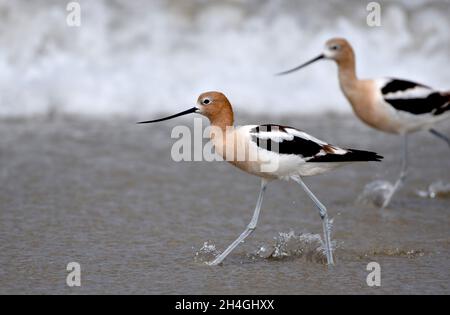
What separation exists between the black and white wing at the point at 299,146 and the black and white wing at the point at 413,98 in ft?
7.08

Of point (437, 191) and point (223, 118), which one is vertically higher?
point (223, 118)

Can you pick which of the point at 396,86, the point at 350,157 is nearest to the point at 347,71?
the point at 396,86

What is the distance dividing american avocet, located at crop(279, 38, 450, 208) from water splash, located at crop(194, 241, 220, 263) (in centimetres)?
224

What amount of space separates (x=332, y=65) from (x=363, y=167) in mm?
3342

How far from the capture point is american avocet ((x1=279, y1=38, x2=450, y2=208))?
714cm

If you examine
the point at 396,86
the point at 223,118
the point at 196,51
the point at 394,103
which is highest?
the point at 196,51

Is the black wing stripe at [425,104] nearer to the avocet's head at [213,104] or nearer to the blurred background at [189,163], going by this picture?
the blurred background at [189,163]

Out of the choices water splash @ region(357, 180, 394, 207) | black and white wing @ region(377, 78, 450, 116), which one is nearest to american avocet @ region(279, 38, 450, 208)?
black and white wing @ region(377, 78, 450, 116)

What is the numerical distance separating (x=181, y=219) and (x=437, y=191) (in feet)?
6.62

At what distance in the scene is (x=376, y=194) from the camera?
262 inches

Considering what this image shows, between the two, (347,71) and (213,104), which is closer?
(213,104)

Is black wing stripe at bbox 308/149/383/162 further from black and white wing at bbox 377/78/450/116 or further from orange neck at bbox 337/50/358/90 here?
orange neck at bbox 337/50/358/90

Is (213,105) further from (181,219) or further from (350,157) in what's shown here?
(181,219)

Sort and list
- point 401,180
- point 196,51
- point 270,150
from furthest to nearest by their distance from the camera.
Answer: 1. point 196,51
2. point 401,180
3. point 270,150
